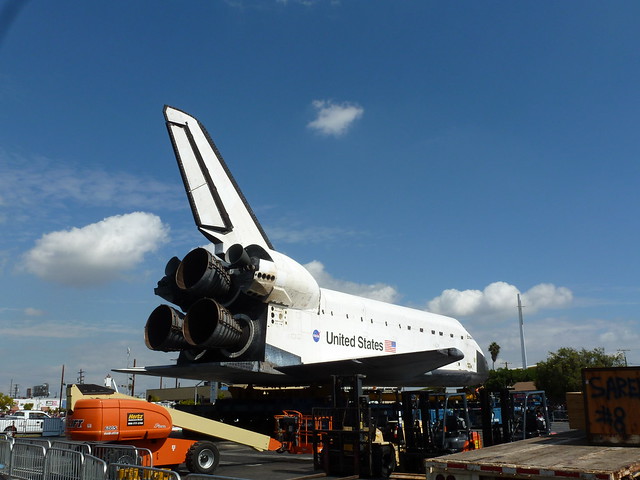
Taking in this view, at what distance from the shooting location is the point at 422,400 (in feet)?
42.4

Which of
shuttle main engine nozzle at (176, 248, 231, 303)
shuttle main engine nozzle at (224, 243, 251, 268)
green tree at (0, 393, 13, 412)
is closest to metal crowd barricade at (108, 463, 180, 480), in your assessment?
shuttle main engine nozzle at (176, 248, 231, 303)

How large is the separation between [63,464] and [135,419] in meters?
2.18

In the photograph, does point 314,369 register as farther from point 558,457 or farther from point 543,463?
point 543,463

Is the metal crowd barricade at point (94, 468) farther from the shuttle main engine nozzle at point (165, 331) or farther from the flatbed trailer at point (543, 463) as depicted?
the shuttle main engine nozzle at point (165, 331)

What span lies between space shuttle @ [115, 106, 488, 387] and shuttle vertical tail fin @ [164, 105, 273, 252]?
0.04 metres

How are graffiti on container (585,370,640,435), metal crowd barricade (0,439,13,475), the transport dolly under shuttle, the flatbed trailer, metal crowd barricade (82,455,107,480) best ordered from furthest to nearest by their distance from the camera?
metal crowd barricade (0,439,13,475) → the transport dolly under shuttle → metal crowd barricade (82,455,107,480) → graffiti on container (585,370,640,435) → the flatbed trailer

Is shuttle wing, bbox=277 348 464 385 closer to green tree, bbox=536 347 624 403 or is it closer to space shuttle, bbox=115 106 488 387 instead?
space shuttle, bbox=115 106 488 387

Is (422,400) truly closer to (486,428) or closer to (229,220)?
(486,428)

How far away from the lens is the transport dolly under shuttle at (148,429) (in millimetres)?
10602

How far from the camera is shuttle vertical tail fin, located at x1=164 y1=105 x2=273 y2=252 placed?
19.8 m

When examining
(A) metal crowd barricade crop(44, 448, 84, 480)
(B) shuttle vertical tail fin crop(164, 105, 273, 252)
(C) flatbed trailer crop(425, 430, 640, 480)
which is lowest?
(A) metal crowd barricade crop(44, 448, 84, 480)

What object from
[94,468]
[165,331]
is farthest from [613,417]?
[165,331]

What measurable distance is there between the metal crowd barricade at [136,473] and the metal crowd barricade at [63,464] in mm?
518

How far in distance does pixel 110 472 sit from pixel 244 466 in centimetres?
597
